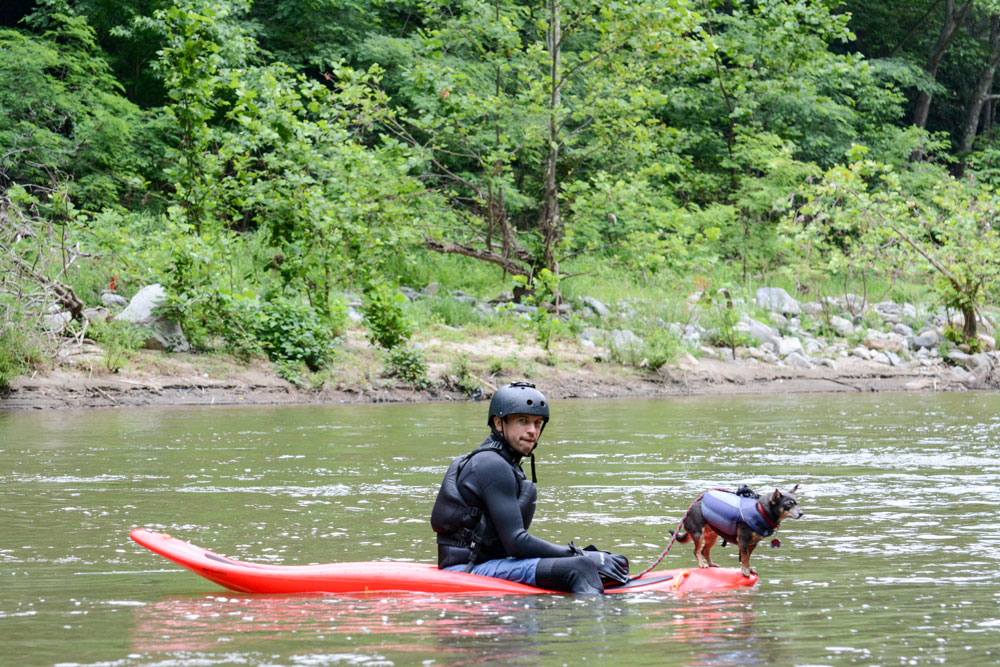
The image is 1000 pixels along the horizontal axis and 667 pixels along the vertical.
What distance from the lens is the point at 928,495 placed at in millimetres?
8992

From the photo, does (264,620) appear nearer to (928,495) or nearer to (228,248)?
(928,495)

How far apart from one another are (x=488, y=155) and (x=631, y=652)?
17.0 m

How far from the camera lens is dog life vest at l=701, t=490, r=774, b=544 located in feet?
19.3

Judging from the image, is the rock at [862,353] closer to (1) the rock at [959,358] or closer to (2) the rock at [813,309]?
(1) the rock at [959,358]

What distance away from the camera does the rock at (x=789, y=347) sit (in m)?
21.0

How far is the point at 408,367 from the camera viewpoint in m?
17.5

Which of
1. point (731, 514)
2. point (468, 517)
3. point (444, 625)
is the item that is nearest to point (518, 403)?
point (468, 517)

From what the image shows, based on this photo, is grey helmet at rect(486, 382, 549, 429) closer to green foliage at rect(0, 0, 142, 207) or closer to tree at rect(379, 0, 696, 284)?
tree at rect(379, 0, 696, 284)

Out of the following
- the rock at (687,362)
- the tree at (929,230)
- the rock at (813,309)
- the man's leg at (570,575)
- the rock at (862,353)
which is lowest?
the rock at (687,362)

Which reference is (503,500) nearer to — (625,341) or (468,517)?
(468,517)

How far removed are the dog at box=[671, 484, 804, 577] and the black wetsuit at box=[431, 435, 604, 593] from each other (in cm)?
81

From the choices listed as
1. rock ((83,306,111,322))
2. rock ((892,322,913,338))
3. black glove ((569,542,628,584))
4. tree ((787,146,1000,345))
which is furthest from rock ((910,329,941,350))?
black glove ((569,542,628,584))

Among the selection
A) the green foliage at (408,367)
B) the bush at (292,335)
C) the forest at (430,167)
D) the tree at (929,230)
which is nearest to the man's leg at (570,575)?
the forest at (430,167)

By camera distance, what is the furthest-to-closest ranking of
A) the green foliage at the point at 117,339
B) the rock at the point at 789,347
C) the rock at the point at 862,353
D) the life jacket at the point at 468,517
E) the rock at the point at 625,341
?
the rock at the point at 862,353 < the rock at the point at 789,347 < the rock at the point at 625,341 < the green foliage at the point at 117,339 < the life jacket at the point at 468,517
